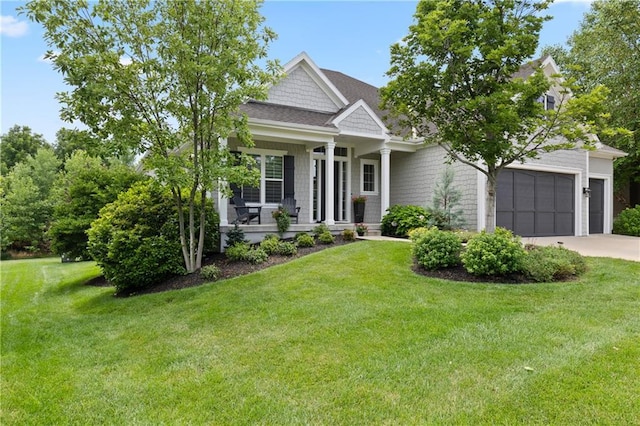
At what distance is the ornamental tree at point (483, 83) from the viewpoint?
675 cm

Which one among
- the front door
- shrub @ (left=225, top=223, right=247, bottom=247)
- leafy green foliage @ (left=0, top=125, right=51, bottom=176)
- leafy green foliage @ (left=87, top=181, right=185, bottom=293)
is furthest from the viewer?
leafy green foliage @ (left=0, top=125, right=51, bottom=176)

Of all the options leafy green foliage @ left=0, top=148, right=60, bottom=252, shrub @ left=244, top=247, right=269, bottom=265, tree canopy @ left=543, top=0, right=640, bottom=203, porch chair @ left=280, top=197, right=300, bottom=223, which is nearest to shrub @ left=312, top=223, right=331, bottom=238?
porch chair @ left=280, top=197, right=300, bottom=223

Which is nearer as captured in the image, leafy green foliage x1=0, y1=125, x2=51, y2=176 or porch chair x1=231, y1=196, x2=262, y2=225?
porch chair x1=231, y1=196, x2=262, y2=225

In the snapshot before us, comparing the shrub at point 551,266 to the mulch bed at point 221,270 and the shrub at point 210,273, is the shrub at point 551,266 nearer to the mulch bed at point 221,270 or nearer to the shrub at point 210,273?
the mulch bed at point 221,270

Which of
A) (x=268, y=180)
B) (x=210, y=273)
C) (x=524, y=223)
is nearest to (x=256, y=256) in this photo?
(x=210, y=273)

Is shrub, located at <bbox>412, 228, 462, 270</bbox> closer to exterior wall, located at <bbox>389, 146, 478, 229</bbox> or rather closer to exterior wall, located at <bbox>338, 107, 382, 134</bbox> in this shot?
exterior wall, located at <bbox>389, 146, 478, 229</bbox>

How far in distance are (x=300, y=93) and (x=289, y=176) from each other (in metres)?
3.07

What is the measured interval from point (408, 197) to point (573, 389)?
11428mm

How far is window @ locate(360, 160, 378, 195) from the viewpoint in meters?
14.3

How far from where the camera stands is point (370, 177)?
568 inches

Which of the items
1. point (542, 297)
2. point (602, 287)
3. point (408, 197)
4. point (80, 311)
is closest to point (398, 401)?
point (542, 297)

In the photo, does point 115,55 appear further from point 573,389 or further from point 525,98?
point 573,389

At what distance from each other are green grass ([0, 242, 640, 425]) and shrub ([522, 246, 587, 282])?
11.4 inches

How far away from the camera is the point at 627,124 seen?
16.8 meters
